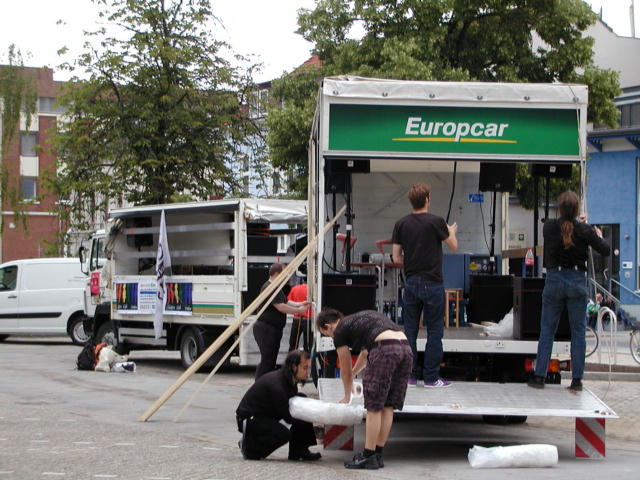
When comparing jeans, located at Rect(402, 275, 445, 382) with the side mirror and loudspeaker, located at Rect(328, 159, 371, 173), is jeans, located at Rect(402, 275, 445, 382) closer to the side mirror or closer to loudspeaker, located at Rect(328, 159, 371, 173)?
loudspeaker, located at Rect(328, 159, 371, 173)

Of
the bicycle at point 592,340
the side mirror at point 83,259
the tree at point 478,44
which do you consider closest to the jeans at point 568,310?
the bicycle at point 592,340

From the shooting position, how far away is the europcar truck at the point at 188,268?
51.1 ft

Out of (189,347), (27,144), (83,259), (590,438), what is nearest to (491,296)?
(590,438)

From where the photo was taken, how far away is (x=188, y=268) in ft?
57.8

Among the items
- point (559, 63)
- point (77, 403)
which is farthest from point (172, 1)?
point (77, 403)

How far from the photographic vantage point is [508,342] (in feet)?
30.7

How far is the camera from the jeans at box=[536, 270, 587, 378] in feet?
29.1

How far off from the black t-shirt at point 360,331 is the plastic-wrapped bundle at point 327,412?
0.55 m

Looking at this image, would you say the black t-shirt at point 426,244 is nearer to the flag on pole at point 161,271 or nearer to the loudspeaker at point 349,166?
the loudspeaker at point 349,166

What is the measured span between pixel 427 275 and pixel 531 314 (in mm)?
1302

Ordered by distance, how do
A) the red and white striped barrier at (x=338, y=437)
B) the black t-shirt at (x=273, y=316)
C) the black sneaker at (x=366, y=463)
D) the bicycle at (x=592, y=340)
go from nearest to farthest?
the black sneaker at (x=366, y=463) < the red and white striped barrier at (x=338, y=437) < the black t-shirt at (x=273, y=316) < the bicycle at (x=592, y=340)

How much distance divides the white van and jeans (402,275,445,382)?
50.9 ft

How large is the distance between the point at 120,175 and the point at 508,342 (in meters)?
16.1

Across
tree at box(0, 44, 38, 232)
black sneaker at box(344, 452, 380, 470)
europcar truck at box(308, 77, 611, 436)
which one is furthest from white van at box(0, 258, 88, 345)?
tree at box(0, 44, 38, 232)
